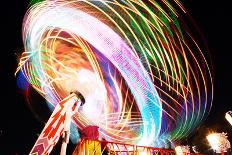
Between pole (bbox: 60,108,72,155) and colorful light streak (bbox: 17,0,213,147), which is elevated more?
colorful light streak (bbox: 17,0,213,147)

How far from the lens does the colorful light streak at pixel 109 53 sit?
10.7m

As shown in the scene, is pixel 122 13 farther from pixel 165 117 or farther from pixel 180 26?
pixel 165 117

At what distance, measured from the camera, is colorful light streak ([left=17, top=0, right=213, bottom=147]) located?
35.1 feet

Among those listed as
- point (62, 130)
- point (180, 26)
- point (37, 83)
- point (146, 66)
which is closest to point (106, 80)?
point (146, 66)

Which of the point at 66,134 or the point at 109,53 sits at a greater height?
the point at 109,53

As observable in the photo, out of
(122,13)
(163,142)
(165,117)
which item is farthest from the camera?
(163,142)

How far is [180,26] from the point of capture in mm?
11992

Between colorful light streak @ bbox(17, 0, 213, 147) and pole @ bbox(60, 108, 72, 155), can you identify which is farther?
colorful light streak @ bbox(17, 0, 213, 147)

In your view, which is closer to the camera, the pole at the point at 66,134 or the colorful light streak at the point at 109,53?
the pole at the point at 66,134

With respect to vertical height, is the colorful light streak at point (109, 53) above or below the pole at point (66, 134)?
above

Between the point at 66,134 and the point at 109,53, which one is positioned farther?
the point at 109,53

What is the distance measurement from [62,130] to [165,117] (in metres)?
9.91

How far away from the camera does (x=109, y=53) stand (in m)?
10.7

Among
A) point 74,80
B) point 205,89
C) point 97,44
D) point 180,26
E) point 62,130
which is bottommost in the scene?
point 62,130
